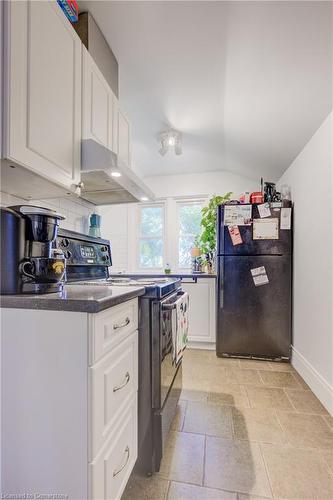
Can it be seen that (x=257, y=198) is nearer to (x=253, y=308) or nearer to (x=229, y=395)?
(x=253, y=308)

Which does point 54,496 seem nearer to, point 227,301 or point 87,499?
point 87,499

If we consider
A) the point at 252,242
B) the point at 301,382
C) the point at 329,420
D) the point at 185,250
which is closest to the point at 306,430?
the point at 329,420

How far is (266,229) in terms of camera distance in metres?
2.70

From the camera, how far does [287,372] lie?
7.95ft

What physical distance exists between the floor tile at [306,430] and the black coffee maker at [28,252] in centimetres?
160

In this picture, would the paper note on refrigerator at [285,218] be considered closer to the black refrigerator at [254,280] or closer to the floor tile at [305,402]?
the black refrigerator at [254,280]

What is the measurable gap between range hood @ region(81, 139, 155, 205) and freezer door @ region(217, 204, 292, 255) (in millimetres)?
1038

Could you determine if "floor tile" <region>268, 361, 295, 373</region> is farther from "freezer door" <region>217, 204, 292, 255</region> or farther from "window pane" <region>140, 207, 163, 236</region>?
"window pane" <region>140, 207, 163, 236</region>

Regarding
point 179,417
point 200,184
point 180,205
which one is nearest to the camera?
point 179,417

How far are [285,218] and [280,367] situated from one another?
4.95 ft

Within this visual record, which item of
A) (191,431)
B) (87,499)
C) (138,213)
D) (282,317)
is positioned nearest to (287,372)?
(282,317)

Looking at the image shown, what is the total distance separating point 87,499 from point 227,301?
222 centimetres

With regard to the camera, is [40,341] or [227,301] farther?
[227,301]

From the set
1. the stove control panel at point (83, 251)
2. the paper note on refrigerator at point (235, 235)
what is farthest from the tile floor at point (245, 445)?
the paper note on refrigerator at point (235, 235)
